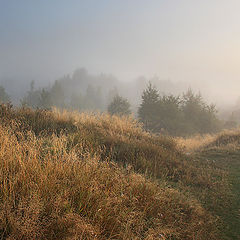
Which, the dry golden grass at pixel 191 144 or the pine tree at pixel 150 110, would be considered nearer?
the dry golden grass at pixel 191 144

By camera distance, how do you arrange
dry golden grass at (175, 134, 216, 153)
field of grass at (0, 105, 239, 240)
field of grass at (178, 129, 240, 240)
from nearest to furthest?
field of grass at (0, 105, 239, 240) < field of grass at (178, 129, 240, 240) < dry golden grass at (175, 134, 216, 153)

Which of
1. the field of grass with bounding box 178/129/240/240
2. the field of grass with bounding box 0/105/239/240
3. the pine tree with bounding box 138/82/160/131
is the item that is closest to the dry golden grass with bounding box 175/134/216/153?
the field of grass with bounding box 178/129/240/240

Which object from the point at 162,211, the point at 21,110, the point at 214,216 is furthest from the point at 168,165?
the point at 21,110

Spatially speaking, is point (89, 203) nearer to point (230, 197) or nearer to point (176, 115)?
point (230, 197)

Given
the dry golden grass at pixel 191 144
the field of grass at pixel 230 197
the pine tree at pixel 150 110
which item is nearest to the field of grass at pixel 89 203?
the field of grass at pixel 230 197

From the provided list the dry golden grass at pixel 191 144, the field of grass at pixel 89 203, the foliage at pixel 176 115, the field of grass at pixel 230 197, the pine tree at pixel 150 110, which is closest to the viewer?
the field of grass at pixel 89 203

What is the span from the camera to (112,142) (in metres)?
6.83

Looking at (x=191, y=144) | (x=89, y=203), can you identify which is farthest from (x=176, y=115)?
(x=89, y=203)

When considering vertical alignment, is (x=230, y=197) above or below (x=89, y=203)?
below

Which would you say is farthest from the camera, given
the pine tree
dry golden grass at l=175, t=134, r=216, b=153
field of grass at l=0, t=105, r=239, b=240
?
the pine tree

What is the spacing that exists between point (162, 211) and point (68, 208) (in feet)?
5.39

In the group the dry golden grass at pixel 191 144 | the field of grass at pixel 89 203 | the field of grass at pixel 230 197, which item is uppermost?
the field of grass at pixel 89 203

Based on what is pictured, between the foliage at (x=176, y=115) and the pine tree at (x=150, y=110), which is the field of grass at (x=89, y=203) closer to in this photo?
the foliage at (x=176, y=115)

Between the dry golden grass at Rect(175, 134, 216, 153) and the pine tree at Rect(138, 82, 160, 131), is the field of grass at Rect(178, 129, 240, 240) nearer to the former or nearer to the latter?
the dry golden grass at Rect(175, 134, 216, 153)
